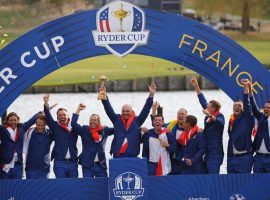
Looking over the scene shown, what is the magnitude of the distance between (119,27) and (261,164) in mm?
3263

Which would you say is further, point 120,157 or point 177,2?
point 177,2

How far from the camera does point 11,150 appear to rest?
2022 centimetres

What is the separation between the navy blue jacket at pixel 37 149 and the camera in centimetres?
2012

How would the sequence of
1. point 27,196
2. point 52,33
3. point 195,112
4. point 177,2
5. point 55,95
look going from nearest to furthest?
point 27,196 < point 52,33 < point 195,112 < point 55,95 < point 177,2

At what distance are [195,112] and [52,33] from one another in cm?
2538

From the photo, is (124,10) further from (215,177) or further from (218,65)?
(215,177)

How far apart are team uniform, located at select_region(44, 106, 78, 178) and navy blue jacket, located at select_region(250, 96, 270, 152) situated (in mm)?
2902

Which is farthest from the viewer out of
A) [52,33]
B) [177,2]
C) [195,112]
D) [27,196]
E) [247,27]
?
[247,27]

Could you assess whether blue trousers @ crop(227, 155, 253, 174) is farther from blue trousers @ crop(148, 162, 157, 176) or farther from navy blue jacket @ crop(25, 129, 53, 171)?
navy blue jacket @ crop(25, 129, 53, 171)

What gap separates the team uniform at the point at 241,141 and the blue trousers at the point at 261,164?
0.29 ft

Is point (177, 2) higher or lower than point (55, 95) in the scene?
higher

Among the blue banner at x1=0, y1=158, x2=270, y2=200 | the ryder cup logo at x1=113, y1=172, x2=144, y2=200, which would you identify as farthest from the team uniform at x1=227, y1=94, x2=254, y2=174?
the ryder cup logo at x1=113, y1=172, x2=144, y2=200

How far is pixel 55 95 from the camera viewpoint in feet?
172

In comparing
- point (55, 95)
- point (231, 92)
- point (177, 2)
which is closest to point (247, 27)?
point (177, 2)
